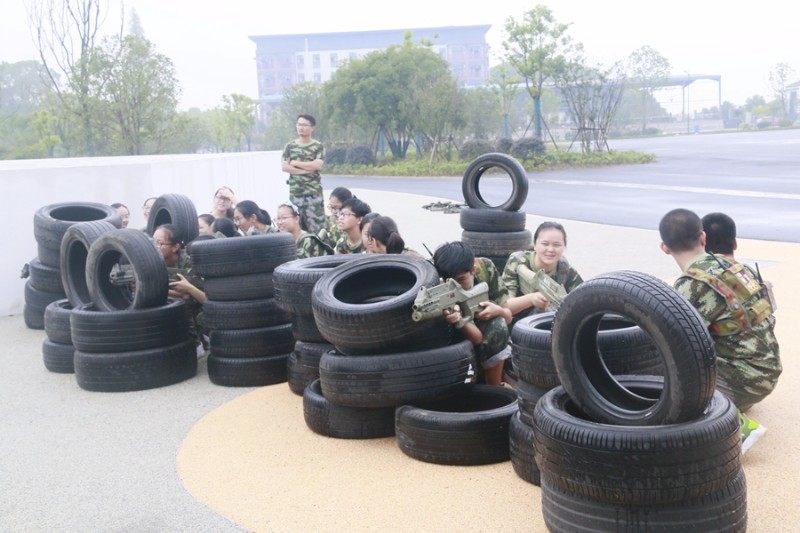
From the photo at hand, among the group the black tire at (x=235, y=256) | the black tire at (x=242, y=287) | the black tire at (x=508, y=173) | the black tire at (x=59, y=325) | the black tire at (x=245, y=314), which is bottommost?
the black tire at (x=59, y=325)

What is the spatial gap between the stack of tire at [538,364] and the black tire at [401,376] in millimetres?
618

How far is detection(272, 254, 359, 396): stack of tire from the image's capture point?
6.78 meters

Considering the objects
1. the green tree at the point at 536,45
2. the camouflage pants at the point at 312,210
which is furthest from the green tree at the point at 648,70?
the camouflage pants at the point at 312,210

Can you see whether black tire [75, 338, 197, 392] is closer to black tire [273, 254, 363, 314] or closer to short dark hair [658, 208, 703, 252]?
black tire [273, 254, 363, 314]

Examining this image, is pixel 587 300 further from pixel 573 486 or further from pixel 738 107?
pixel 738 107

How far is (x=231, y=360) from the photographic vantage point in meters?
7.69

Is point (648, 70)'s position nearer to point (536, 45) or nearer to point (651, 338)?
point (536, 45)

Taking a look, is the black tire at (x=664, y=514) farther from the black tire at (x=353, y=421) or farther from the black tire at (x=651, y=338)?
the black tire at (x=353, y=421)

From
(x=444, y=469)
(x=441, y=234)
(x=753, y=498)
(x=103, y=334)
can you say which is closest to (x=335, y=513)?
(x=444, y=469)

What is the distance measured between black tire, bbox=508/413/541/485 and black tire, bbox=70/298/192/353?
3.76m

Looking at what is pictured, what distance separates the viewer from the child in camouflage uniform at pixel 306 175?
12.2m

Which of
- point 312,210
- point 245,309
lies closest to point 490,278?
point 245,309

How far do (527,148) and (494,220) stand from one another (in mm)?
27305

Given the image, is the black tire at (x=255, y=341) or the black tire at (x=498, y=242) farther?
the black tire at (x=498, y=242)
